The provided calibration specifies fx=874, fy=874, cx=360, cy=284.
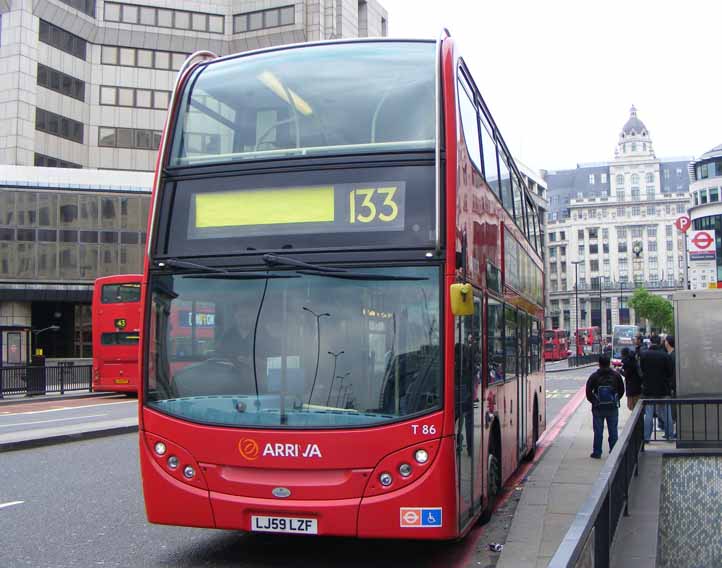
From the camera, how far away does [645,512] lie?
8.60 meters

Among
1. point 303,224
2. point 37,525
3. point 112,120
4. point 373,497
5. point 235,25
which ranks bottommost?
point 37,525

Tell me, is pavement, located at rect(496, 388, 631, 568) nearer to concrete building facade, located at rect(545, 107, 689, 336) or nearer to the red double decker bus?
the red double decker bus

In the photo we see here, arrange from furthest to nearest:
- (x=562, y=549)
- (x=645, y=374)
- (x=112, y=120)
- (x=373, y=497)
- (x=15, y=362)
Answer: (x=112, y=120), (x=15, y=362), (x=645, y=374), (x=373, y=497), (x=562, y=549)

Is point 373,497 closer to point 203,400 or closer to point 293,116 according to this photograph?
point 203,400

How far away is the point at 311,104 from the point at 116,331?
75.0 feet

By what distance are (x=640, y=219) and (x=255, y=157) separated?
148 m

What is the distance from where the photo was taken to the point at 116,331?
28.5 m

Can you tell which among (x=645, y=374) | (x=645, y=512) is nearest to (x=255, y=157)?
(x=645, y=512)

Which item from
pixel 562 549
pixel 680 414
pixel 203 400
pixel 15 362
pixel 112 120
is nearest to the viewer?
pixel 562 549

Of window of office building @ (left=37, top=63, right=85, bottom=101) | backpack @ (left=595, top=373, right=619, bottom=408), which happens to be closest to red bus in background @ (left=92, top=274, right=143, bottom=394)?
backpack @ (left=595, top=373, right=619, bottom=408)

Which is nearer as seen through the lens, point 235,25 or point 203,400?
point 203,400

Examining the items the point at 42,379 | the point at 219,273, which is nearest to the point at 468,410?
the point at 219,273

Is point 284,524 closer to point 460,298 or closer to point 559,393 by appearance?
point 460,298

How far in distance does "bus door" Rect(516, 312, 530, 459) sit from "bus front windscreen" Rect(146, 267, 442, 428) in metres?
4.84
